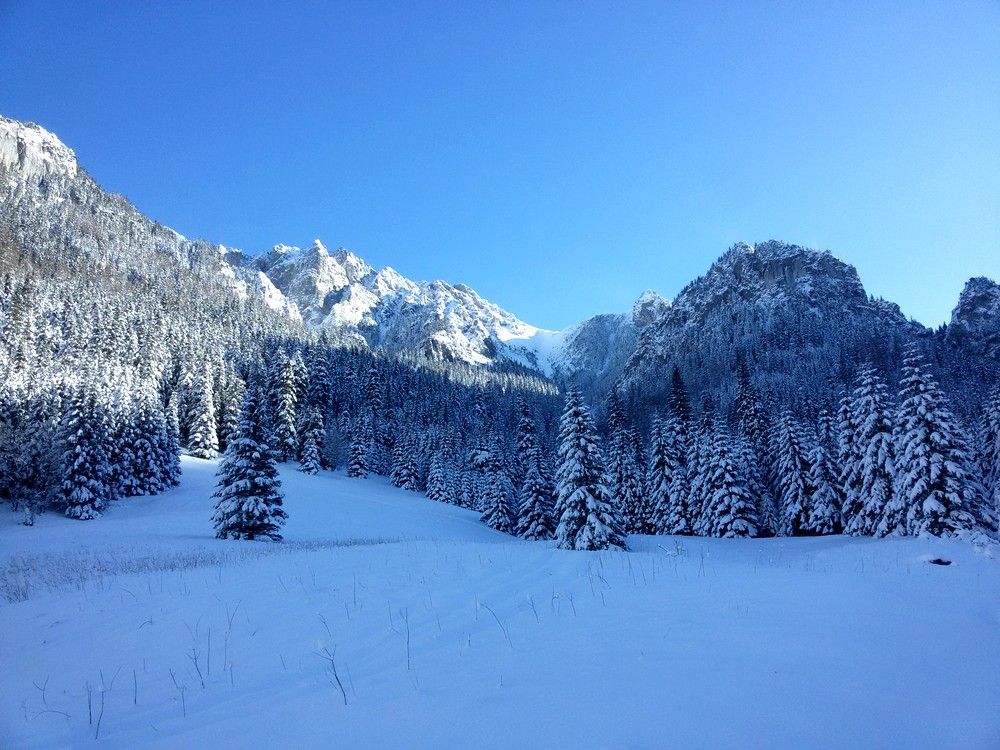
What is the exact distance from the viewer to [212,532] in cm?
2962

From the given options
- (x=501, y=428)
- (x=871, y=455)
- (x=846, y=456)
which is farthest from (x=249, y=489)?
(x=501, y=428)

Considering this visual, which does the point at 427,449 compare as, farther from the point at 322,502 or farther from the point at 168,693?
the point at 168,693

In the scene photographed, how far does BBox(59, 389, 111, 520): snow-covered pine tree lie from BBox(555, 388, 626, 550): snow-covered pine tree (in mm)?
34442

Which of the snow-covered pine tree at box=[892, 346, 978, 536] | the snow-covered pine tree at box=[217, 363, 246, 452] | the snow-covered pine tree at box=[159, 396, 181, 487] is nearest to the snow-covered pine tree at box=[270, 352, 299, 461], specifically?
the snow-covered pine tree at box=[217, 363, 246, 452]

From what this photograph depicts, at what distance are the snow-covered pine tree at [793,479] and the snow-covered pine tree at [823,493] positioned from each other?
48 centimetres

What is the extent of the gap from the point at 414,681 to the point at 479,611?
2407 mm

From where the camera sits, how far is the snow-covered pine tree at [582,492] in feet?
85.3

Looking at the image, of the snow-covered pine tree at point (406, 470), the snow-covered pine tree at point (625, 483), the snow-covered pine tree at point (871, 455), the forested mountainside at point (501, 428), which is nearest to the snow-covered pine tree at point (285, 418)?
the forested mountainside at point (501, 428)

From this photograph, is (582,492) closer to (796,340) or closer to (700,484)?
(700,484)

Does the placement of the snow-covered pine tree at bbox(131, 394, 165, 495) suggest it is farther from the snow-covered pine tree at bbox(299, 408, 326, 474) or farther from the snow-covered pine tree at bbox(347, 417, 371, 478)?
the snow-covered pine tree at bbox(347, 417, 371, 478)

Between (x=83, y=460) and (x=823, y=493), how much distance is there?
57.0 m

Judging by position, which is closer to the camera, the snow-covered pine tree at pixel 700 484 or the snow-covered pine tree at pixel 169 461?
the snow-covered pine tree at pixel 700 484

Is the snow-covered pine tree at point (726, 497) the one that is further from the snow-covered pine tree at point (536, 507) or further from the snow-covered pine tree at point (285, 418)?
the snow-covered pine tree at point (285, 418)

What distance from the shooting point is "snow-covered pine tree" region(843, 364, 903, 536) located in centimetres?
2944
